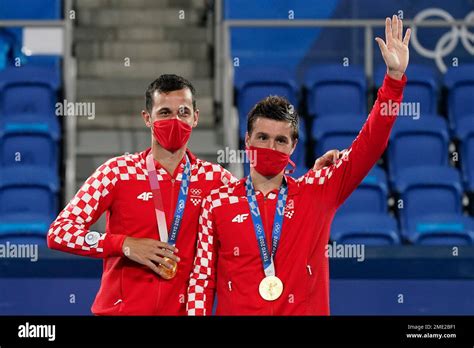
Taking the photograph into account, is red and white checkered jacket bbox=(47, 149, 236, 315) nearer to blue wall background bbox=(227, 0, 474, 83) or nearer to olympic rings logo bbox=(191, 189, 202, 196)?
olympic rings logo bbox=(191, 189, 202, 196)

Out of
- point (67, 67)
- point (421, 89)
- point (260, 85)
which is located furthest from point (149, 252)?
point (421, 89)

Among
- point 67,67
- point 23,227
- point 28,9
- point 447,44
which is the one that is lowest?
point 23,227

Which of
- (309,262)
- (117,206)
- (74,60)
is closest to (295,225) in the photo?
(309,262)

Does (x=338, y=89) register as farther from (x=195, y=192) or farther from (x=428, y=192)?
(x=195, y=192)

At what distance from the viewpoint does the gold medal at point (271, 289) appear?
3.94 m

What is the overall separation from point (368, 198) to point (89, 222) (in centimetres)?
397

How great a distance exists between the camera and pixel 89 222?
166 inches

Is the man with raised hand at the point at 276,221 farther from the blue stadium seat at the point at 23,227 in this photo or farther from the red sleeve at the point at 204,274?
the blue stadium seat at the point at 23,227

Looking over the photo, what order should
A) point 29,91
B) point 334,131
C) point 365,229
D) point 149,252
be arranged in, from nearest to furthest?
1. point 149,252
2. point 365,229
3. point 334,131
4. point 29,91

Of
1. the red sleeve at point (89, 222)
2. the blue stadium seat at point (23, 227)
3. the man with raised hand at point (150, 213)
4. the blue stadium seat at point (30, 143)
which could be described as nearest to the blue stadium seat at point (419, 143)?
the blue stadium seat at point (30, 143)

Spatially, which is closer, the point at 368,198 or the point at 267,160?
Answer: the point at 267,160

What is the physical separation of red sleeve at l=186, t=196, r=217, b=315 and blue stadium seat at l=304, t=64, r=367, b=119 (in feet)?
15.9

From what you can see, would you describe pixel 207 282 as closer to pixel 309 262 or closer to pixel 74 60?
pixel 309 262

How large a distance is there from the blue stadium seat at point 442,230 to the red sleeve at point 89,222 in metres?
3.79
